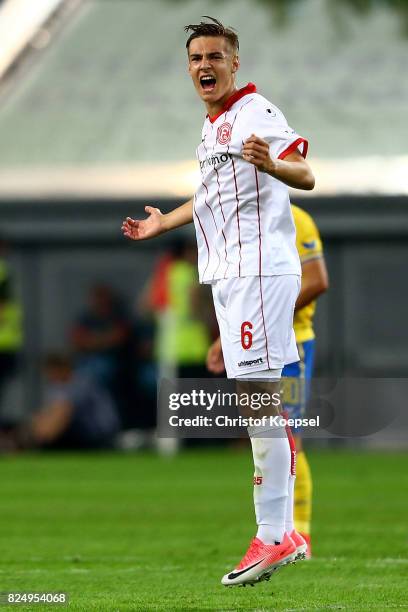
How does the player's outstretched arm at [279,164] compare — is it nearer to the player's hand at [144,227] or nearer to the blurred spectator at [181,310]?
the player's hand at [144,227]

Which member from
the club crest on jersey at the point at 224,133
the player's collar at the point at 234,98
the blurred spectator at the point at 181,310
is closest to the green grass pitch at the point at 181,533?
the blurred spectator at the point at 181,310

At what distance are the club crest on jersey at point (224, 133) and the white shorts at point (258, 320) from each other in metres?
0.54

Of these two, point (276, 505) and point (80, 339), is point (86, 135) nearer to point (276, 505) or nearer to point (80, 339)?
point (80, 339)

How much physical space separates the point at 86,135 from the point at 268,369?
495 inches

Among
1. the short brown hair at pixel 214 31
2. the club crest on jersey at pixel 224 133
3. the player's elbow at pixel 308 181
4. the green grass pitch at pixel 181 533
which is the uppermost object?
the short brown hair at pixel 214 31

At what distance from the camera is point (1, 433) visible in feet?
58.2

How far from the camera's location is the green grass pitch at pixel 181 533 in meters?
6.73

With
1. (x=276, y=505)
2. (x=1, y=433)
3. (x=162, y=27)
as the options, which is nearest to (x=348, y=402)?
(x=276, y=505)

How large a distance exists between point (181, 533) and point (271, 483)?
11.6 ft

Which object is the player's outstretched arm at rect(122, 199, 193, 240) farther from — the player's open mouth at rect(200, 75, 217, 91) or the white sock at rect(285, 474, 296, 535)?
the white sock at rect(285, 474, 296, 535)

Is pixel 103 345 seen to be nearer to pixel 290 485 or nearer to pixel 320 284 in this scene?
pixel 320 284

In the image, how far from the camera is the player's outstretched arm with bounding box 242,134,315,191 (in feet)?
19.7

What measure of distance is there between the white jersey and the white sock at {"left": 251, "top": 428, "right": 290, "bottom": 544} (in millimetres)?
688

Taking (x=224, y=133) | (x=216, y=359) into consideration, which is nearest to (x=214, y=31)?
(x=224, y=133)
